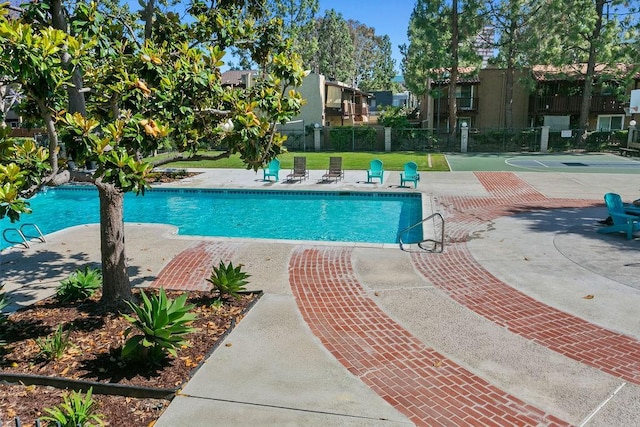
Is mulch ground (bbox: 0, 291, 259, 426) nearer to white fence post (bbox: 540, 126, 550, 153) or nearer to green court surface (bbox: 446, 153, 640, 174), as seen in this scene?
green court surface (bbox: 446, 153, 640, 174)

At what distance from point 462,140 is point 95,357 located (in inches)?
→ 1472

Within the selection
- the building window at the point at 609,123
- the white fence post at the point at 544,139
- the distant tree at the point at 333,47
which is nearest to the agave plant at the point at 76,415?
the white fence post at the point at 544,139

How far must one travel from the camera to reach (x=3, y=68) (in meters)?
4.86

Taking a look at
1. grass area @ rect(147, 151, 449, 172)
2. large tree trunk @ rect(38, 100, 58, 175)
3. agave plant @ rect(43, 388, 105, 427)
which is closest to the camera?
agave plant @ rect(43, 388, 105, 427)

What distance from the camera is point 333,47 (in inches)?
3152

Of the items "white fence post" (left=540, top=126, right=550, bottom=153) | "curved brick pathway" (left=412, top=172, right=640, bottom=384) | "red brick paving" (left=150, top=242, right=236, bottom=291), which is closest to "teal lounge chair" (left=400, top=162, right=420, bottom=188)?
"curved brick pathway" (left=412, top=172, right=640, bottom=384)

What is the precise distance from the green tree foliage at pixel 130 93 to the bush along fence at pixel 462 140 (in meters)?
32.4

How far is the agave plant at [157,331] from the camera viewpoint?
5551 mm

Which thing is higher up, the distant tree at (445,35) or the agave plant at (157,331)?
the distant tree at (445,35)

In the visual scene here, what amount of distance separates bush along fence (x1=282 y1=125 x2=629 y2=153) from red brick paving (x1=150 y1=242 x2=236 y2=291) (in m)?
30.5

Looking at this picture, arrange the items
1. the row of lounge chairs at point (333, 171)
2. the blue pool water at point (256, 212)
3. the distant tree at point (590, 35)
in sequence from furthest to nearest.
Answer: the distant tree at point (590, 35) < the row of lounge chairs at point (333, 171) < the blue pool water at point (256, 212)

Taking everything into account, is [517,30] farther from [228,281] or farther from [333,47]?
[333,47]

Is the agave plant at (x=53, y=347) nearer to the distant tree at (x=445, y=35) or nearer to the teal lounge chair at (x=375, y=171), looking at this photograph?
the teal lounge chair at (x=375, y=171)

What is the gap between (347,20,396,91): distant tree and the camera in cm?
10306
